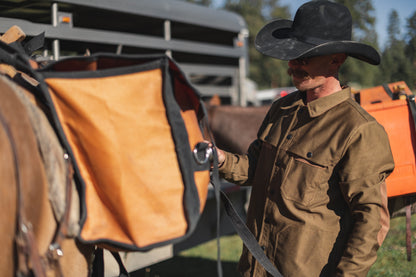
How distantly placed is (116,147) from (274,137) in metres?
0.89

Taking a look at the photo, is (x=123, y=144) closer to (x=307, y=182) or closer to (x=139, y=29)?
(x=307, y=182)

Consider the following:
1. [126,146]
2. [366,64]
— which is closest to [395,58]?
[126,146]

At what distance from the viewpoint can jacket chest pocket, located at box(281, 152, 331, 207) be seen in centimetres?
175

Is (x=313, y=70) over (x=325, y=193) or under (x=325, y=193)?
over

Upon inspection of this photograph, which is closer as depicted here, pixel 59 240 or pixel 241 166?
pixel 59 240

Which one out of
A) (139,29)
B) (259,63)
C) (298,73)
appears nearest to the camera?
(298,73)

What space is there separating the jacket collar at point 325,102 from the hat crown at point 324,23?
0.24 meters

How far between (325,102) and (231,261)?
3114 mm

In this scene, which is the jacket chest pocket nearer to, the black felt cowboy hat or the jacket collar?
the jacket collar

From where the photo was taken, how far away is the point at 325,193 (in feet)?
5.79

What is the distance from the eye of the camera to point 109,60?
4.58 ft

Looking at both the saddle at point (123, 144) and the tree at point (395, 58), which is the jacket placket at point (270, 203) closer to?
the saddle at point (123, 144)

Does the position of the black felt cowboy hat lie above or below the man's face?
above

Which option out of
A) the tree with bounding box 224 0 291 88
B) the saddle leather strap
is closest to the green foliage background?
the tree with bounding box 224 0 291 88
